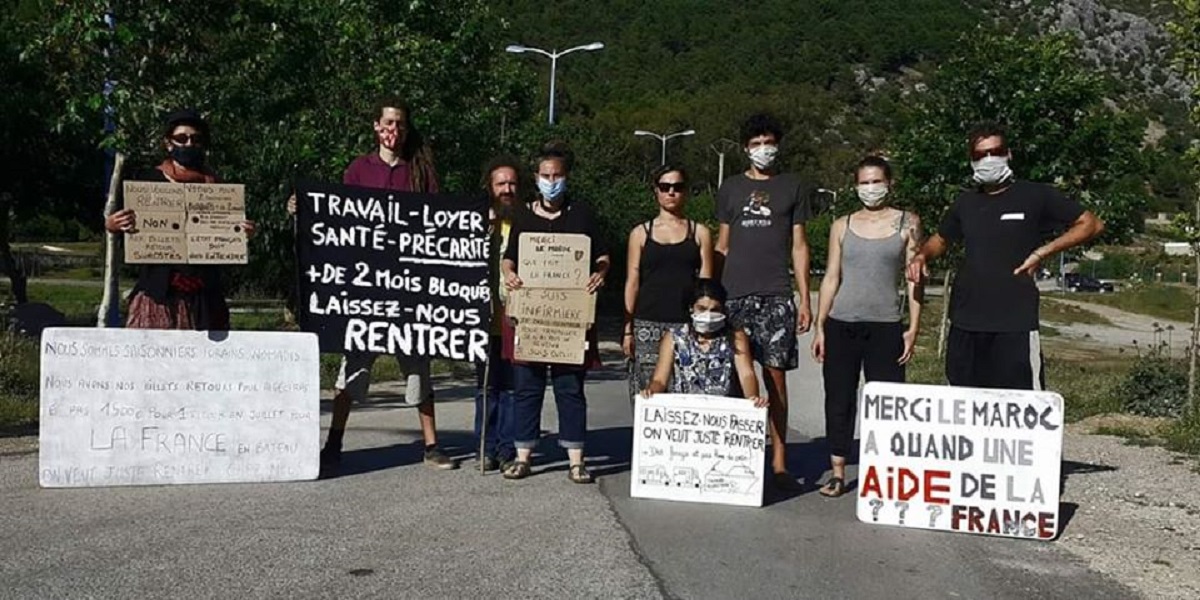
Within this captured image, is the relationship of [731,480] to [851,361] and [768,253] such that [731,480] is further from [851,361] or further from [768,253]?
[768,253]

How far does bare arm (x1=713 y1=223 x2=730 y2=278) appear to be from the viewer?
7.84 meters

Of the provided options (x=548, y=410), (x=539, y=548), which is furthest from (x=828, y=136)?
(x=539, y=548)

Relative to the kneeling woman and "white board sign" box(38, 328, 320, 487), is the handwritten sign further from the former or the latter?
the kneeling woman

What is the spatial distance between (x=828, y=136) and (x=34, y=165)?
2690 inches

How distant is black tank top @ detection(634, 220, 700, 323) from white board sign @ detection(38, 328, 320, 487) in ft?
6.82

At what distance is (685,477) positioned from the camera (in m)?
7.38

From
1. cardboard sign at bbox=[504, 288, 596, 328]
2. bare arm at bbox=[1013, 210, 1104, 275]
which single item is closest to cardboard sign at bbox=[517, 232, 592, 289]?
cardboard sign at bbox=[504, 288, 596, 328]

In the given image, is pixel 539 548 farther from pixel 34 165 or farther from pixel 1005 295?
pixel 34 165

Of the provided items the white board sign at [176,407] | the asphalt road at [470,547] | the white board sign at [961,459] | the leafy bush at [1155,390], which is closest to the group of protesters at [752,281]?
the white board sign at [176,407]

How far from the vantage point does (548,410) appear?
12664mm

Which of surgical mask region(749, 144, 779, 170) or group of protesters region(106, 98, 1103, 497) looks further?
surgical mask region(749, 144, 779, 170)

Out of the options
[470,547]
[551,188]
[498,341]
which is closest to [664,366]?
[498,341]

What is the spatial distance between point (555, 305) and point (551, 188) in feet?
2.34

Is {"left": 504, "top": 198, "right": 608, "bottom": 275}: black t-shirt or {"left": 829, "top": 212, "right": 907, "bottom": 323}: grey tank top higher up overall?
{"left": 504, "top": 198, "right": 608, "bottom": 275}: black t-shirt
